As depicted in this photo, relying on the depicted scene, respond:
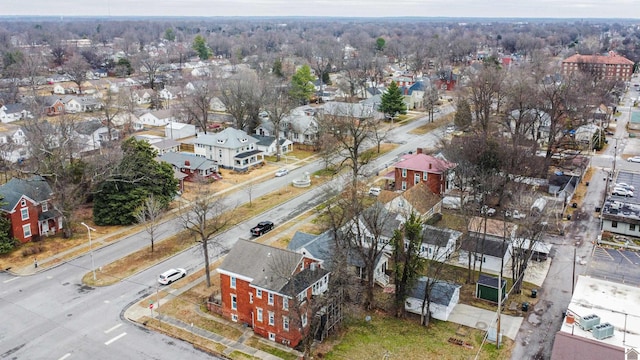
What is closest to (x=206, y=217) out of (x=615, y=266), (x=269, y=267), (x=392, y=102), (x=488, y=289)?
(x=269, y=267)

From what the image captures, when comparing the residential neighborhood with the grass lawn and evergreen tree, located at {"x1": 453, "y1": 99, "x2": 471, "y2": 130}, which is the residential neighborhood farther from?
evergreen tree, located at {"x1": 453, "y1": 99, "x2": 471, "y2": 130}

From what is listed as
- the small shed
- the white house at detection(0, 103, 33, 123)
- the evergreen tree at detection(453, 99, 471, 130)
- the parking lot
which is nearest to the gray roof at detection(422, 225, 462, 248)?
the small shed

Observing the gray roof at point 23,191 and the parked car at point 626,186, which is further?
the parked car at point 626,186

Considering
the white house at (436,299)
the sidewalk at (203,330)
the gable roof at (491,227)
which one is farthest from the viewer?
the gable roof at (491,227)

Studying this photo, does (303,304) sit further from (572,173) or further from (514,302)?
(572,173)

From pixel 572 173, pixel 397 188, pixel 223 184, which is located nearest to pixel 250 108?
pixel 223 184

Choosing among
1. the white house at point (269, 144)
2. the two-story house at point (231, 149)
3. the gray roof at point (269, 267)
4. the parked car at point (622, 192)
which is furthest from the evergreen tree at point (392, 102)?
the gray roof at point (269, 267)

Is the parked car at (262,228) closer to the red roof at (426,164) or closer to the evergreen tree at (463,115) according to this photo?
the red roof at (426,164)
